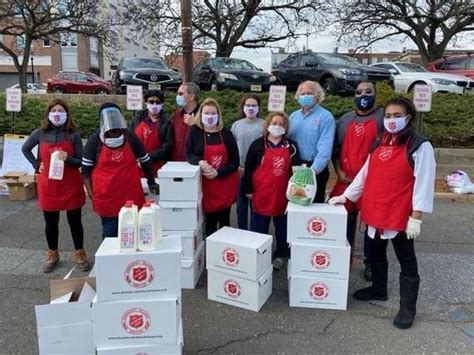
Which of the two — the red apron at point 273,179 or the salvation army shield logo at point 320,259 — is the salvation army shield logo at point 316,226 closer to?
the salvation army shield logo at point 320,259

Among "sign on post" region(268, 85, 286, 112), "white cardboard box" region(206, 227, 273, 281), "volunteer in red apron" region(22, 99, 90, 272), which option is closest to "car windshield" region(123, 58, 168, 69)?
"sign on post" region(268, 85, 286, 112)

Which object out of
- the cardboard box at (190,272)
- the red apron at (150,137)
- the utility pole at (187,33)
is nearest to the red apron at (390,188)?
the cardboard box at (190,272)

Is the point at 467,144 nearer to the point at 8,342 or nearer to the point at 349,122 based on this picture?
the point at 349,122

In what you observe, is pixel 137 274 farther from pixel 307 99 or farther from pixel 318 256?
pixel 307 99

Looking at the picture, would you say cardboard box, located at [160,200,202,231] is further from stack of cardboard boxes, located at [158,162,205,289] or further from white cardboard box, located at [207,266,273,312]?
white cardboard box, located at [207,266,273,312]

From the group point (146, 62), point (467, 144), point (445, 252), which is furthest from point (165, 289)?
point (146, 62)

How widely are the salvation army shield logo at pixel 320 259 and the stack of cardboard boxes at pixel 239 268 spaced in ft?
1.25

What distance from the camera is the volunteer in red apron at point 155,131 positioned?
4.93 metres

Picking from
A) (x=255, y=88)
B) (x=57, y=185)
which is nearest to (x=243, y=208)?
(x=57, y=185)

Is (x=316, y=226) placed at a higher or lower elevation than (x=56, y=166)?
lower

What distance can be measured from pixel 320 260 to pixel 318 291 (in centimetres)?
27

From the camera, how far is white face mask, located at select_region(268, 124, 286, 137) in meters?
4.21

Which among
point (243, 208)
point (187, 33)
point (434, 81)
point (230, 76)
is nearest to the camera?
point (243, 208)

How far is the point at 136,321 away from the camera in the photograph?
2.72 m
